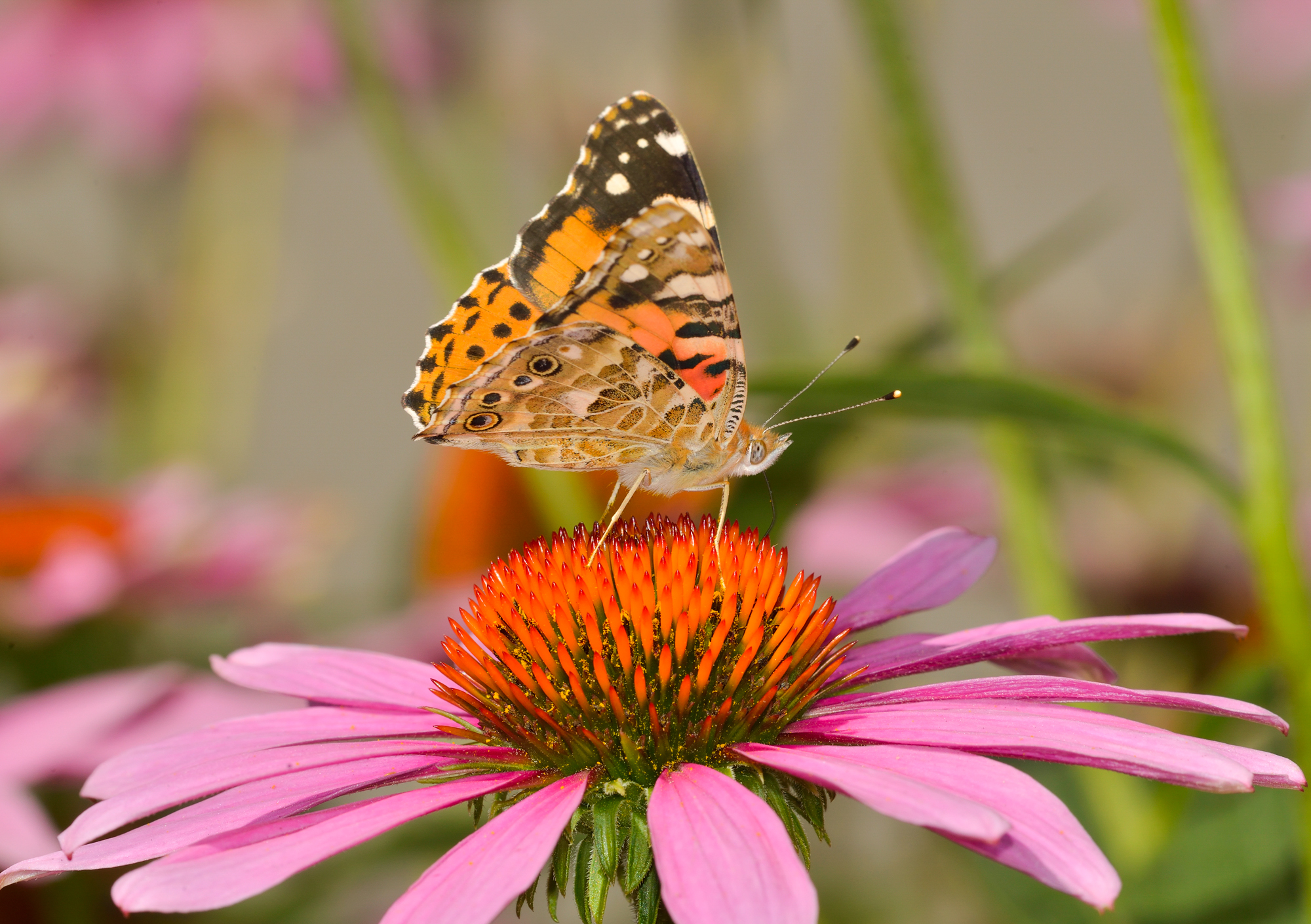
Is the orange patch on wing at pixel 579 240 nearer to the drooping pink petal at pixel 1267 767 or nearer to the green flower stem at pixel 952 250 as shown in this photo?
the green flower stem at pixel 952 250

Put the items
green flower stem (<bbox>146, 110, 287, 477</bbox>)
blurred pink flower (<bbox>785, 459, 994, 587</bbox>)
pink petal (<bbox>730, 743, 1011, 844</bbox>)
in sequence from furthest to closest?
1. green flower stem (<bbox>146, 110, 287, 477</bbox>)
2. blurred pink flower (<bbox>785, 459, 994, 587</bbox>)
3. pink petal (<bbox>730, 743, 1011, 844</bbox>)

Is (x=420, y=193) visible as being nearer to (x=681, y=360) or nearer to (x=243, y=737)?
(x=681, y=360)

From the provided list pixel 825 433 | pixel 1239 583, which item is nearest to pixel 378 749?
pixel 825 433

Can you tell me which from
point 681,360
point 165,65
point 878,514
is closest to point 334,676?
point 681,360

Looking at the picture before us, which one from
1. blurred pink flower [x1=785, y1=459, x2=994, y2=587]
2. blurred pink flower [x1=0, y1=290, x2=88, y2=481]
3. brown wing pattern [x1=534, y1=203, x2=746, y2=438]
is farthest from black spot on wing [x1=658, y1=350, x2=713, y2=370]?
blurred pink flower [x1=0, y1=290, x2=88, y2=481]

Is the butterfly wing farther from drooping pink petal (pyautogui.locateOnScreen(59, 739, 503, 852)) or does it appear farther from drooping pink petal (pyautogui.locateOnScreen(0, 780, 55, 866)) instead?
drooping pink petal (pyautogui.locateOnScreen(0, 780, 55, 866))
